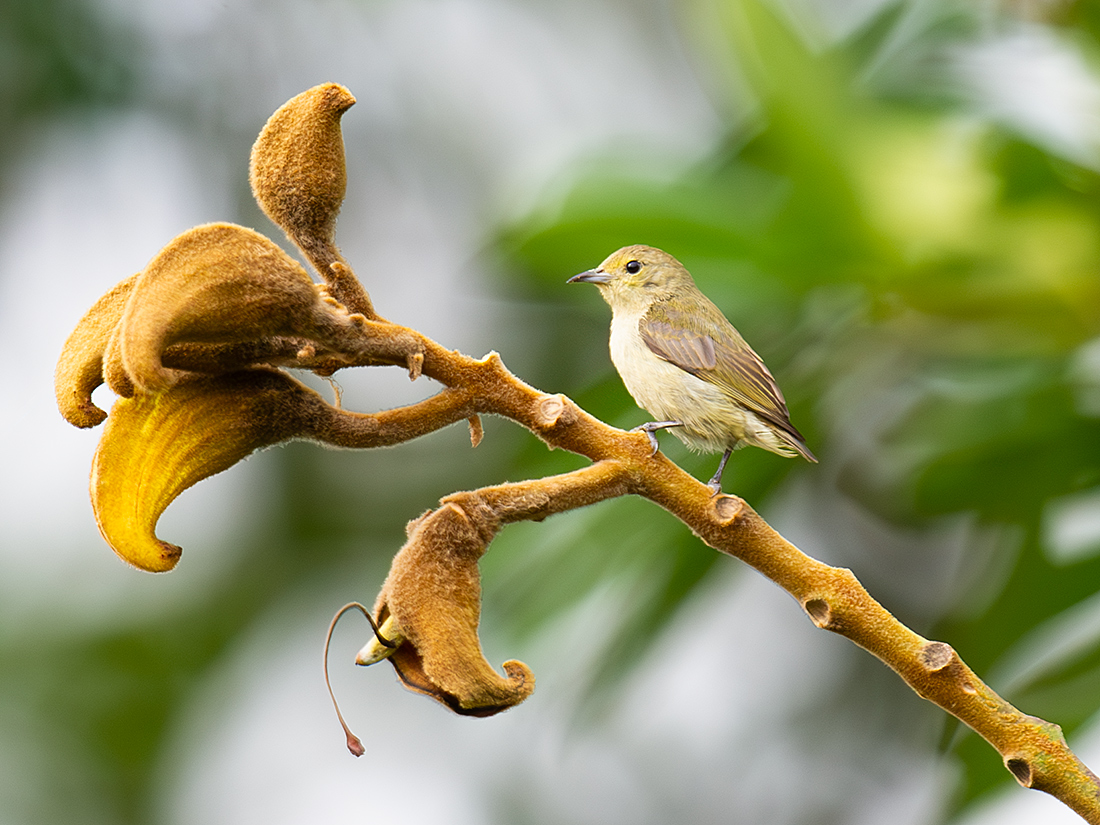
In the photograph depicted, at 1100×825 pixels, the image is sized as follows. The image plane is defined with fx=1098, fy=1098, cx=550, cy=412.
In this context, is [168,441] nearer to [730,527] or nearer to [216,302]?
[216,302]

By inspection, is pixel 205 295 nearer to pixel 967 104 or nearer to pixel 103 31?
pixel 967 104

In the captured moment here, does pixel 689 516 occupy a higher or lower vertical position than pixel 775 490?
higher

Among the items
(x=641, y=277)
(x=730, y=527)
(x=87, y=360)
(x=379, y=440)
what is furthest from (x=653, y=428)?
(x=87, y=360)

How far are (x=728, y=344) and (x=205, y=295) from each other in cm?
70

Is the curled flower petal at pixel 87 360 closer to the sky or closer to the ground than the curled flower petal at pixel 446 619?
closer to the sky

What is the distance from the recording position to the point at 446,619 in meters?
0.81

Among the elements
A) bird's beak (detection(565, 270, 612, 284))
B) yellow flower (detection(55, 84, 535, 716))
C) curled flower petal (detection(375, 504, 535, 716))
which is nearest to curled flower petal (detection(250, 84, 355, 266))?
yellow flower (detection(55, 84, 535, 716))

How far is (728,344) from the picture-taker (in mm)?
1291

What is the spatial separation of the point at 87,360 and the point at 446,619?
0.36 m

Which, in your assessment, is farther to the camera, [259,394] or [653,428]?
[653,428]

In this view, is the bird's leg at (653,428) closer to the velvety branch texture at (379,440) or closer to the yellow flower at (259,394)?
the velvety branch texture at (379,440)

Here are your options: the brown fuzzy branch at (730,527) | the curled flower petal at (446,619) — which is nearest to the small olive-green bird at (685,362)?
the brown fuzzy branch at (730,527)

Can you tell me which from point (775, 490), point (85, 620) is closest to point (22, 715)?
point (85, 620)

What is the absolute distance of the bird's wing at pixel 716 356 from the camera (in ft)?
3.97
